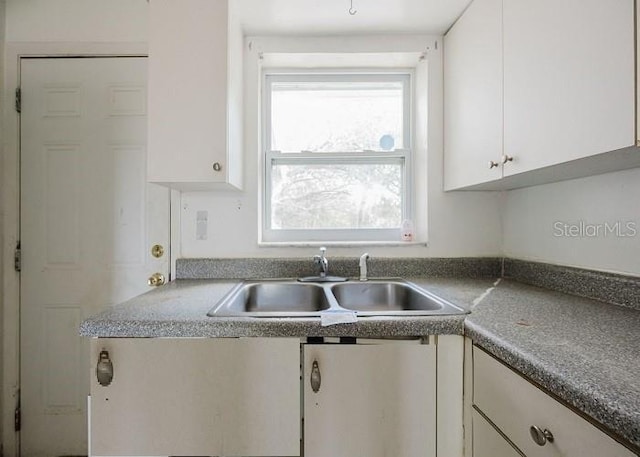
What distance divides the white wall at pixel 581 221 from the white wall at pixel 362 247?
18cm

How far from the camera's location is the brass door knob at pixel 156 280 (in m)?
1.66

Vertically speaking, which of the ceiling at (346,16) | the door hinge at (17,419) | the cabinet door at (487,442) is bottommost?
the door hinge at (17,419)

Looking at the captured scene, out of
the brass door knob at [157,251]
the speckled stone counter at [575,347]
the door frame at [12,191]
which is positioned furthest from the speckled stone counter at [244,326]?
the door frame at [12,191]

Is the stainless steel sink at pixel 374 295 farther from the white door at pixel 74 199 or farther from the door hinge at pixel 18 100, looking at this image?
the door hinge at pixel 18 100

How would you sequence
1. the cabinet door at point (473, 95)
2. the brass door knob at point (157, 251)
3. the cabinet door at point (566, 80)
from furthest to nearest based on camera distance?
1. the brass door knob at point (157, 251)
2. the cabinet door at point (473, 95)
3. the cabinet door at point (566, 80)

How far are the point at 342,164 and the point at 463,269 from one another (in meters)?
0.88

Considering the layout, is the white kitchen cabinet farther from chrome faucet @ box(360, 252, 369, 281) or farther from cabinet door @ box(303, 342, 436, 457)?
chrome faucet @ box(360, 252, 369, 281)

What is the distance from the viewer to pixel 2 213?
1664 millimetres

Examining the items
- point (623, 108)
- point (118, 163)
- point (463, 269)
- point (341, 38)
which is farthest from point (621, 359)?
point (118, 163)

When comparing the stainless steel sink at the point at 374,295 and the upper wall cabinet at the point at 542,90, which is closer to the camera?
the upper wall cabinet at the point at 542,90

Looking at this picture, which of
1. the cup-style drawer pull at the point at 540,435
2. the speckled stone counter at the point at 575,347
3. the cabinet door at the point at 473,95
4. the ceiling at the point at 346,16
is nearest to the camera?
the speckled stone counter at the point at 575,347

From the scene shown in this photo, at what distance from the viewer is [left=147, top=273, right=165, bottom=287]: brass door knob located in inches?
65.3

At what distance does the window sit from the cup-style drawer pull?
1239 mm

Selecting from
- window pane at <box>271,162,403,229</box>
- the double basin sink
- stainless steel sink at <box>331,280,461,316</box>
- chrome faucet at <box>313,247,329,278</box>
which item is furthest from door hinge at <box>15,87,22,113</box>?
stainless steel sink at <box>331,280,461,316</box>
